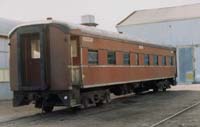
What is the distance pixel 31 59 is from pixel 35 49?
0.40 metres

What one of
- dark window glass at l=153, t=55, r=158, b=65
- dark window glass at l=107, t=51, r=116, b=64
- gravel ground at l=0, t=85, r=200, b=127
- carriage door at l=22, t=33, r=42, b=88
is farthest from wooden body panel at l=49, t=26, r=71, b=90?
dark window glass at l=153, t=55, r=158, b=65

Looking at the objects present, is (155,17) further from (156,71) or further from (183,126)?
(183,126)

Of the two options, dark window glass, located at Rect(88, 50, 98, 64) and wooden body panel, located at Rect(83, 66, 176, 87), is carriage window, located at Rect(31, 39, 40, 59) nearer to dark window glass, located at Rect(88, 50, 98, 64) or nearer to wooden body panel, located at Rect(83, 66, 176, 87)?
wooden body panel, located at Rect(83, 66, 176, 87)

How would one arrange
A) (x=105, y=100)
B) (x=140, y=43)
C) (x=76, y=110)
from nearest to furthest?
(x=76, y=110) < (x=105, y=100) < (x=140, y=43)

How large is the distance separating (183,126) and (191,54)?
32426mm

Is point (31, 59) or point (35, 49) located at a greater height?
point (35, 49)

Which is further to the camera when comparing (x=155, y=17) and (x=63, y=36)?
(x=155, y=17)

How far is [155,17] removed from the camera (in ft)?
161

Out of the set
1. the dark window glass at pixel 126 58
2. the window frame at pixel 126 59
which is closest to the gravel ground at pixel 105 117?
the window frame at pixel 126 59

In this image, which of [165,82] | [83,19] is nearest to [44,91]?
[165,82]

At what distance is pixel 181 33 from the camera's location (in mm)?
44688

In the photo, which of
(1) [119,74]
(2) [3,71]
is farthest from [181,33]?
(1) [119,74]

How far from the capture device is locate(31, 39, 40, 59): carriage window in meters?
16.9

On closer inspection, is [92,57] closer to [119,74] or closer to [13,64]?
[13,64]
